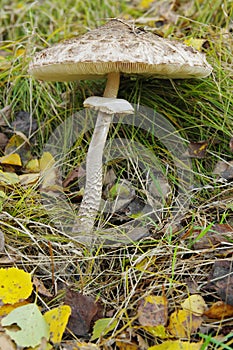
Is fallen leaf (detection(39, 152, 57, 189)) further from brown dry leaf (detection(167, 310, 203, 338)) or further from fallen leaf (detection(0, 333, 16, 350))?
brown dry leaf (detection(167, 310, 203, 338))

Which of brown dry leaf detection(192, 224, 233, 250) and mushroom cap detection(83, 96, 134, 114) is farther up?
mushroom cap detection(83, 96, 134, 114)

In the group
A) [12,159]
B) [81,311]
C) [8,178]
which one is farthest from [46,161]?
[81,311]

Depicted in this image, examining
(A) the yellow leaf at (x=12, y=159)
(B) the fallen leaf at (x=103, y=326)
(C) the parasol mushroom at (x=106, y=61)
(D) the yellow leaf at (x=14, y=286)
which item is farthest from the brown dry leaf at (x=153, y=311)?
(A) the yellow leaf at (x=12, y=159)

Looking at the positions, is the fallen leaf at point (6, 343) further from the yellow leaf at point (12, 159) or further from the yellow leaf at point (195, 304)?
the yellow leaf at point (12, 159)

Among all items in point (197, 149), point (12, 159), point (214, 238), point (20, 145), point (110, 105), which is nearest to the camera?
point (214, 238)

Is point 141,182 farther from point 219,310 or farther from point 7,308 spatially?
point 7,308

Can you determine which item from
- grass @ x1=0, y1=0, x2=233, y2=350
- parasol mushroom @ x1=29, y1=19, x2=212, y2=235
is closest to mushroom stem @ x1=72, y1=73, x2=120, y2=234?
parasol mushroom @ x1=29, y1=19, x2=212, y2=235
